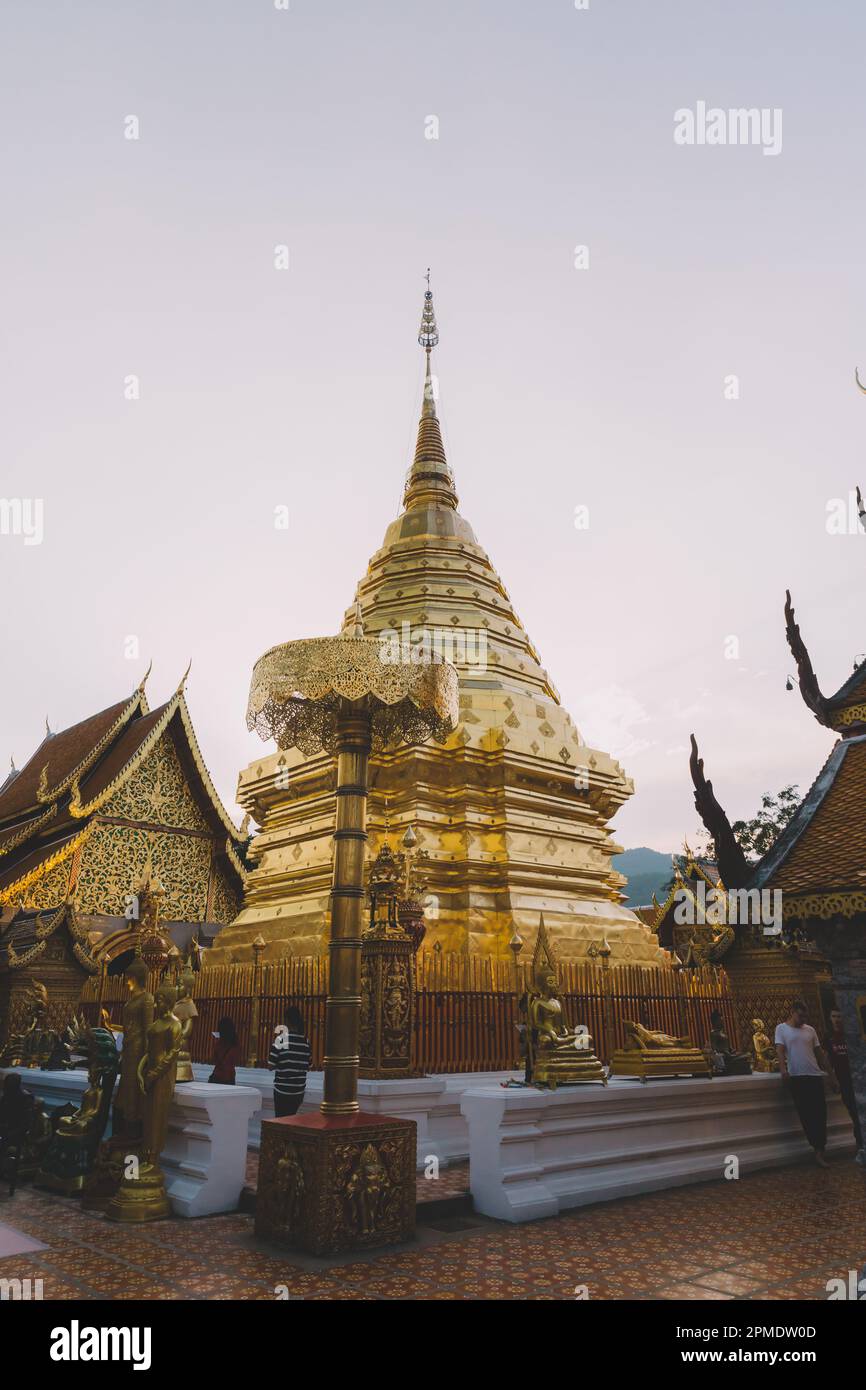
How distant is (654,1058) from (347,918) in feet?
12.0

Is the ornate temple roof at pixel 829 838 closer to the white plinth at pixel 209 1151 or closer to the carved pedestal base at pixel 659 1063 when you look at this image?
the carved pedestal base at pixel 659 1063

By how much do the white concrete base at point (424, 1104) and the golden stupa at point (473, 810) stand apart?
2976 millimetres

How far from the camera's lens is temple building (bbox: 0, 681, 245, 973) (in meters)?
16.5

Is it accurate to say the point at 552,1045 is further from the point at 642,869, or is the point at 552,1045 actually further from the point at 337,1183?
the point at 642,869

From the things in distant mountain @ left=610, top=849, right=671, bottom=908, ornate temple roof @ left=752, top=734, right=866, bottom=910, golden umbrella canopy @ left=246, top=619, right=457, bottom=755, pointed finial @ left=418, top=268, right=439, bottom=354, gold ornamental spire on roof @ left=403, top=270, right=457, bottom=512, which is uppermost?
pointed finial @ left=418, top=268, right=439, bottom=354

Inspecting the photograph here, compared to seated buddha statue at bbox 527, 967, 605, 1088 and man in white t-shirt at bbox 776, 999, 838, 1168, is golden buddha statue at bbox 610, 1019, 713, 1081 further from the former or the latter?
seated buddha statue at bbox 527, 967, 605, 1088

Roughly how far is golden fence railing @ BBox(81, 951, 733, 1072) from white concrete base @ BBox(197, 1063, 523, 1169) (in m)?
0.32

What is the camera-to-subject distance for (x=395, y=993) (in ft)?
24.3

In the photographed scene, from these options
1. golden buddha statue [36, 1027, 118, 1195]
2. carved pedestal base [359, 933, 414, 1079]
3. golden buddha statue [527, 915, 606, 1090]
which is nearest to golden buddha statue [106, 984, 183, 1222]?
golden buddha statue [36, 1027, 118, 1195]

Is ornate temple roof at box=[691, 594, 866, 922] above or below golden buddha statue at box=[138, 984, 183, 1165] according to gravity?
above

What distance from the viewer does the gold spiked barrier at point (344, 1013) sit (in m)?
5.02
